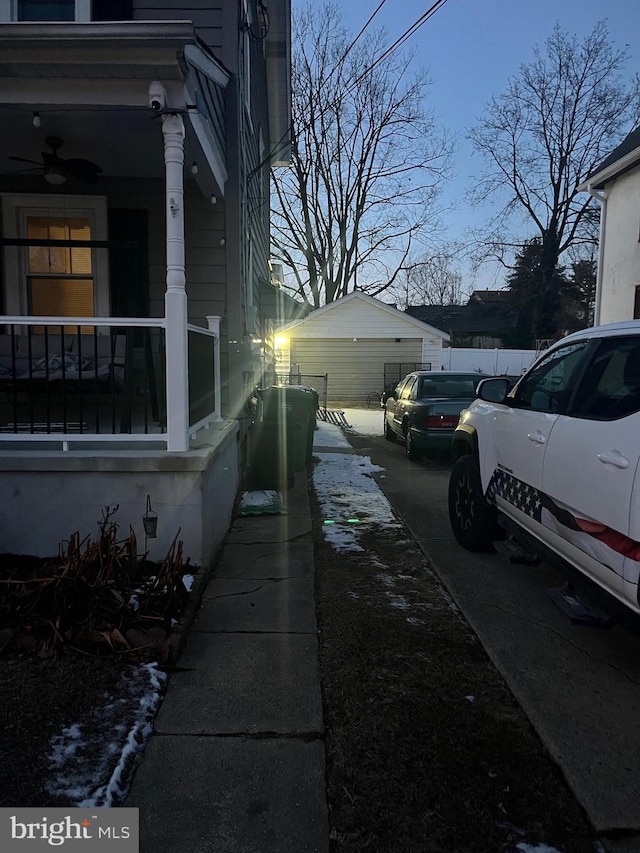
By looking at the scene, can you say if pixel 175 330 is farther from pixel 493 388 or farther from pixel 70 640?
pixel 493 388

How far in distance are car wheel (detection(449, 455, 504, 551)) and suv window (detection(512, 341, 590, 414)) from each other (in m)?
0.82

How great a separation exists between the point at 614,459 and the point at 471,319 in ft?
159

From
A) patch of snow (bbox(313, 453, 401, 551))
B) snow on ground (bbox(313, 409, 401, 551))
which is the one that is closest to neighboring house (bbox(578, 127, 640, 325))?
snow on ground (bbox(313, 409, 401, 551))

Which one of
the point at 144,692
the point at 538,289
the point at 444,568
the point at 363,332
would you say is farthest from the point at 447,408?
the point at 538,289

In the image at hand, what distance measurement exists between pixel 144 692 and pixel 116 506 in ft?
5.33

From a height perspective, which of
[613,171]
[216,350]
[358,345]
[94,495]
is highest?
[613,171]

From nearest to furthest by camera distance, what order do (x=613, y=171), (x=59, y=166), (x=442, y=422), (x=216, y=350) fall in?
(x=59, y=166)
(x=216, y=350)
(x=442, y=422)
(x=613, y=171)

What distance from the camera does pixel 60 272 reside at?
6.30 meters

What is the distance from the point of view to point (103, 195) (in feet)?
20.6

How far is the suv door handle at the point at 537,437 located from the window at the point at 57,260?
4.46m

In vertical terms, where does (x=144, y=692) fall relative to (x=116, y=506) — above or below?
below

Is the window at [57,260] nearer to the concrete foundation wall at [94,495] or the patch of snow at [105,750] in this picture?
→ the concrete foundation wall at [94,495]

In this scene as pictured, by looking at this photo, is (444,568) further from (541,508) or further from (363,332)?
(363,332)

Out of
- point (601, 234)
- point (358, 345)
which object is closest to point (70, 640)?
point (601, 234)
